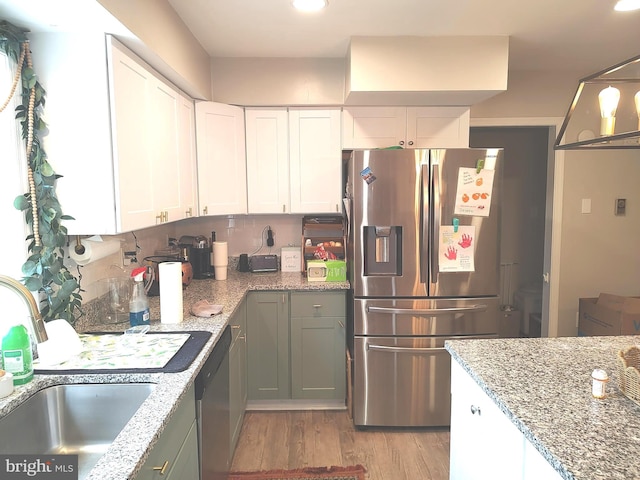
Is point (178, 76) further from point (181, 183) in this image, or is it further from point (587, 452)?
point (587, 452)

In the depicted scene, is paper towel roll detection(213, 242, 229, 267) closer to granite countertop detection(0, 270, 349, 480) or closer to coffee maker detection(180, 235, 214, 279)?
coffee maker detection(180, 235, 214, 279)

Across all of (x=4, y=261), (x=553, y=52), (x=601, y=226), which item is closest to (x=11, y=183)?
(x=4, y=261)

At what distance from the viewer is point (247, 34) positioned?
264cm

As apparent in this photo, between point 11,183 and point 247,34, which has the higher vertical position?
point 247,34

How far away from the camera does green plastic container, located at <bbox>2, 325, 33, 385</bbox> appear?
1387 mm

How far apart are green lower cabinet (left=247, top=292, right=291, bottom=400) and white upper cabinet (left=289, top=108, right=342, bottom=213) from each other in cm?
73

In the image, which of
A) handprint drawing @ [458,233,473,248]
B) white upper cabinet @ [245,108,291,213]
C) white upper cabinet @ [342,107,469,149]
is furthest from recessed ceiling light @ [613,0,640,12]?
white upper cabinet @ [245,108,291,213]

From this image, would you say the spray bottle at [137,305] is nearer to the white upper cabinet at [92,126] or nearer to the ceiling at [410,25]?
the white upper cabinet at [92,126]

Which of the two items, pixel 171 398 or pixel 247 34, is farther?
pixel 247 34

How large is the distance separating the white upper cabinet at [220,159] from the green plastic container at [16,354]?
1.66 metres

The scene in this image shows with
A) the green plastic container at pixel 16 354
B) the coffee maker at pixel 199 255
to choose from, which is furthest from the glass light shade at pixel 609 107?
the coffee maker at pixel 199 255

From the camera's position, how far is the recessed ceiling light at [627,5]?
2.12m

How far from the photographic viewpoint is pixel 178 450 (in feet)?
4.54

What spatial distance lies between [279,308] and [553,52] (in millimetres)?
2522
